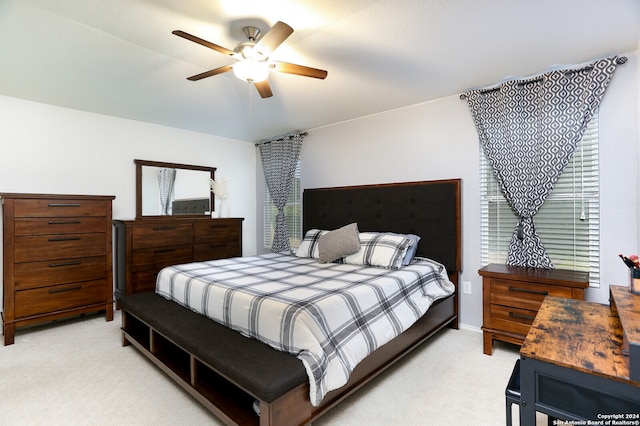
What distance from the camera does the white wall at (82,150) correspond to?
10.3ft

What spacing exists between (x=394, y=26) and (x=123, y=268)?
11.6 feet

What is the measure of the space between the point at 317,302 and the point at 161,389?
1239mm

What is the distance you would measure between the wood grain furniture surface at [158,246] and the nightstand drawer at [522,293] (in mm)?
3250

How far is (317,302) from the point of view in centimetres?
177

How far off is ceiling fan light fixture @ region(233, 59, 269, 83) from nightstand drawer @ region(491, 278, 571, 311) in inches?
94.7

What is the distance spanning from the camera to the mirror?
398 cm

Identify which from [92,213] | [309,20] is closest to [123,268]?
[92,213]

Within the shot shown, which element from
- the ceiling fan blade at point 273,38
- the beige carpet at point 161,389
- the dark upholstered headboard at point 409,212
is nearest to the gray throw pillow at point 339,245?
the dark upholstered headboard at point 409,212

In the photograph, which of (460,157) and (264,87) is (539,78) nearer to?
(460,157)

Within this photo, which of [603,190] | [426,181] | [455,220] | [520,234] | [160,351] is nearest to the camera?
[160,351]

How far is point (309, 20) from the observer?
1.98 meters

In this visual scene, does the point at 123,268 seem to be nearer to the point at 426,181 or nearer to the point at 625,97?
the point at 426,181

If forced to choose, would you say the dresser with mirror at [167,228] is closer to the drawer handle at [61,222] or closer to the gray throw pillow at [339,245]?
the drawer handle at [61,222]

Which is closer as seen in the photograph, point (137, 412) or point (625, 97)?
point (137, 412)
